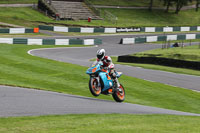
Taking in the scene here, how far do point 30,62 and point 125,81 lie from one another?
6.89 m

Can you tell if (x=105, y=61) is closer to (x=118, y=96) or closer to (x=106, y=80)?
(x=106, y=80)

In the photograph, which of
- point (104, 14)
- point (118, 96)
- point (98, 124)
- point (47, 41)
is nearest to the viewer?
point (98, 124)

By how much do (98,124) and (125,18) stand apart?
61.2 m

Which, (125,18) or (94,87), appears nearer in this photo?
(94,87)

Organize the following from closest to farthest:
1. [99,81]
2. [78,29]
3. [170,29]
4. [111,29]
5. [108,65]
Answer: [99,81]
[108,65]
[78,29]
[111,29]
[170,29]

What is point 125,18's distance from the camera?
69.9 metres

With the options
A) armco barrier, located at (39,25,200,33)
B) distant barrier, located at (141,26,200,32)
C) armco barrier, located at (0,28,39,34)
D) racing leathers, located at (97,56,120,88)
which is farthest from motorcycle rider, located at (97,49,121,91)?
distant barrier, located at (141,26,200,32)

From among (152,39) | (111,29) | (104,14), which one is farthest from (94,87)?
(104,14)

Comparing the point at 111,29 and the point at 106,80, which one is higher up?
the point at 111,29

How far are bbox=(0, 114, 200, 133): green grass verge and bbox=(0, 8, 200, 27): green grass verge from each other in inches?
1797

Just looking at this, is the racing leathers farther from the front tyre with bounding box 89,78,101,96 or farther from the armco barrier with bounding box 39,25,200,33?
the armco barrier with bounding box 39,25,200,33

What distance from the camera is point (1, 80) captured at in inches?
662

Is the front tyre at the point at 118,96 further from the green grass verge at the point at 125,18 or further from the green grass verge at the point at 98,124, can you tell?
the green grass verge at the point at 125,18

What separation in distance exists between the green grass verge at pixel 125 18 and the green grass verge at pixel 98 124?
45.7 metres
